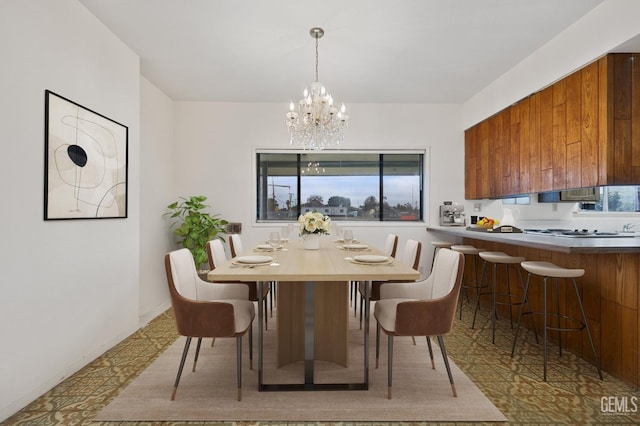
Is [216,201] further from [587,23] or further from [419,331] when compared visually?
[587,23]

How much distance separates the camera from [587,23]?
2.81 metres

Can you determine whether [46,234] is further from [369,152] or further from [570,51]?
[570,51]

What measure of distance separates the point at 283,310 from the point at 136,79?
2748 millimetres

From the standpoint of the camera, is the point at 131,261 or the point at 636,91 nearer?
the point at 636,91

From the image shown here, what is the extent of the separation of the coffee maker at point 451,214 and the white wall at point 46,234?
410 centimetres

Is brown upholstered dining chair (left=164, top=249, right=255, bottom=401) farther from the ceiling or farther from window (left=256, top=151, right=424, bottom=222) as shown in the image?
window (left=256, top=151, right=424, bottom=222)

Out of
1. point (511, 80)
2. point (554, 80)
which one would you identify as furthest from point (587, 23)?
point (511, 80)

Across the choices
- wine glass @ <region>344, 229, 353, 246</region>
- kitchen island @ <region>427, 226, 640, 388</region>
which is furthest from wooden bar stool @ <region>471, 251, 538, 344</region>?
wine glass @ <region>344, 229, 353, 246</region>

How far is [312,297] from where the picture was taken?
2.15 metres

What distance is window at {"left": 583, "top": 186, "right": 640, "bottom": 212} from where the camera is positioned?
4.62 metres

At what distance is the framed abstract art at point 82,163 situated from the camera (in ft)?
7.58

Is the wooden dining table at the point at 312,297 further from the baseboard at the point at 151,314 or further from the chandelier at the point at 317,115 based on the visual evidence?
the baseboard at the point at 151,314

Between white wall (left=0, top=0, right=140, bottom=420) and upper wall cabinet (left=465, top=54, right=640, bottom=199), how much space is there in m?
4.04

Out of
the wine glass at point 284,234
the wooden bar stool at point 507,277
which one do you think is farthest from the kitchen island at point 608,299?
the wine glass at point 284,234
